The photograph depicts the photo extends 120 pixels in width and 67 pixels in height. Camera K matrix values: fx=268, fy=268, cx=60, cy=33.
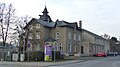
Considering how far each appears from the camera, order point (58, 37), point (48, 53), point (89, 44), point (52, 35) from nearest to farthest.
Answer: point (48, 53) < point (58, 37) < point (52, 35) < point (89, 44)

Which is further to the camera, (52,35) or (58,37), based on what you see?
(52,35)

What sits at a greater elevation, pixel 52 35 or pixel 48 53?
pixel 52 35

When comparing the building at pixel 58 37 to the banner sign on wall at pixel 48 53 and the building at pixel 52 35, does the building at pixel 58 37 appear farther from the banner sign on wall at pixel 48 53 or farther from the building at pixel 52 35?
the banner sign on wall at pixel 48 53

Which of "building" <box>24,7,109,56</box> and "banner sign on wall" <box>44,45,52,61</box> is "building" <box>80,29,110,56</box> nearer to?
"building" <box>24,7,109,56</box>

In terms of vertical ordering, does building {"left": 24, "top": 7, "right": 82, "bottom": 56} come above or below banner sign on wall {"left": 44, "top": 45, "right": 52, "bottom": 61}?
above

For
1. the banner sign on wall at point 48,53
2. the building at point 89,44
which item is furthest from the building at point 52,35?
the banner sign on wall at point 48,53

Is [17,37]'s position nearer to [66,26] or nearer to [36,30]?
[36,30]

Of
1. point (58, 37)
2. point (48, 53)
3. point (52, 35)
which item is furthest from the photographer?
point (52, 35)

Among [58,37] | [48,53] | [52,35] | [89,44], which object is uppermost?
[52,35]

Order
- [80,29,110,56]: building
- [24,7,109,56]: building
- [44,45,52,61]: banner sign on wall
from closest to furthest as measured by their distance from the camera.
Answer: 1. [44,45,52,61]: banner sign on wall
2. [24,7,109,56]: building
3. [80,29,110,56]: building

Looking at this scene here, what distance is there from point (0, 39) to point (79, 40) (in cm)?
2794

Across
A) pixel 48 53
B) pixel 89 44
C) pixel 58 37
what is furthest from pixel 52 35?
pixel 48 53

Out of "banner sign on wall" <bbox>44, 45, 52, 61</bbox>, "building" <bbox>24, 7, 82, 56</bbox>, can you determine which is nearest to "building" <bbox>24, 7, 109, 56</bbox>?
"building" <bbox>24, 7, 82, 56</bbox>

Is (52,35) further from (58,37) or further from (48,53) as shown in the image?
(48,53)
